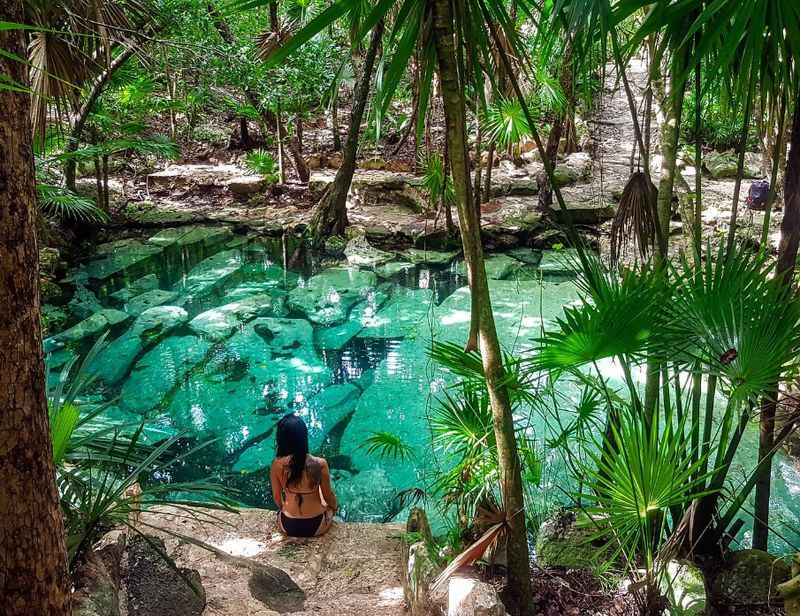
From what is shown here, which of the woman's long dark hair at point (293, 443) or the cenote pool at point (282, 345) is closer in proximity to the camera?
the woman's long dark hair at point (293, 443)

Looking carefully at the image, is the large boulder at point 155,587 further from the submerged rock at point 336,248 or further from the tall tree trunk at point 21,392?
the submerged rock at point 336,248

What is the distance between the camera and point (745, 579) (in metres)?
2.71

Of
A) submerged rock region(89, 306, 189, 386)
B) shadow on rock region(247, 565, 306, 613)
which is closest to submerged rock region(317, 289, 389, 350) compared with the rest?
submerged rock region(89, 306, 189, 386)

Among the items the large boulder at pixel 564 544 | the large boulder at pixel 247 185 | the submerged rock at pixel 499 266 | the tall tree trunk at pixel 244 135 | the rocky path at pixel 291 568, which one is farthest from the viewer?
the tall tree trunk at pixel 244 135

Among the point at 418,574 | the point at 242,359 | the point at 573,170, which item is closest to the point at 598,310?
the point at 418,574

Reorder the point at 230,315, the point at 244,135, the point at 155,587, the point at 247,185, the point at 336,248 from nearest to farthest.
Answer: the point at 155,587, the point at 230,315, the point at 336,248, the point at 247,185, the point at 244,135

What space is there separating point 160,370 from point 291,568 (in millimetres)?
3991

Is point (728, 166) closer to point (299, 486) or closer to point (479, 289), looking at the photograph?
point (299, 486)

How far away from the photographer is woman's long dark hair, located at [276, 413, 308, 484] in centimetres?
336

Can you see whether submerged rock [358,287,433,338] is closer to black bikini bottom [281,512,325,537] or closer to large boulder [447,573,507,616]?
black bikini bottom [281,512,325,537]

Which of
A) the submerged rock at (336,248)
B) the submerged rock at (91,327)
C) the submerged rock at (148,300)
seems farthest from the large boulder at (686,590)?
the submerged rock at (336,248)

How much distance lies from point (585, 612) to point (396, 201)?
8846mm

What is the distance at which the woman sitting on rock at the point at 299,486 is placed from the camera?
11.2ft

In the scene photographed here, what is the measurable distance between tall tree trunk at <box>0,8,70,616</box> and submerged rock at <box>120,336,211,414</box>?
4.55 metres
